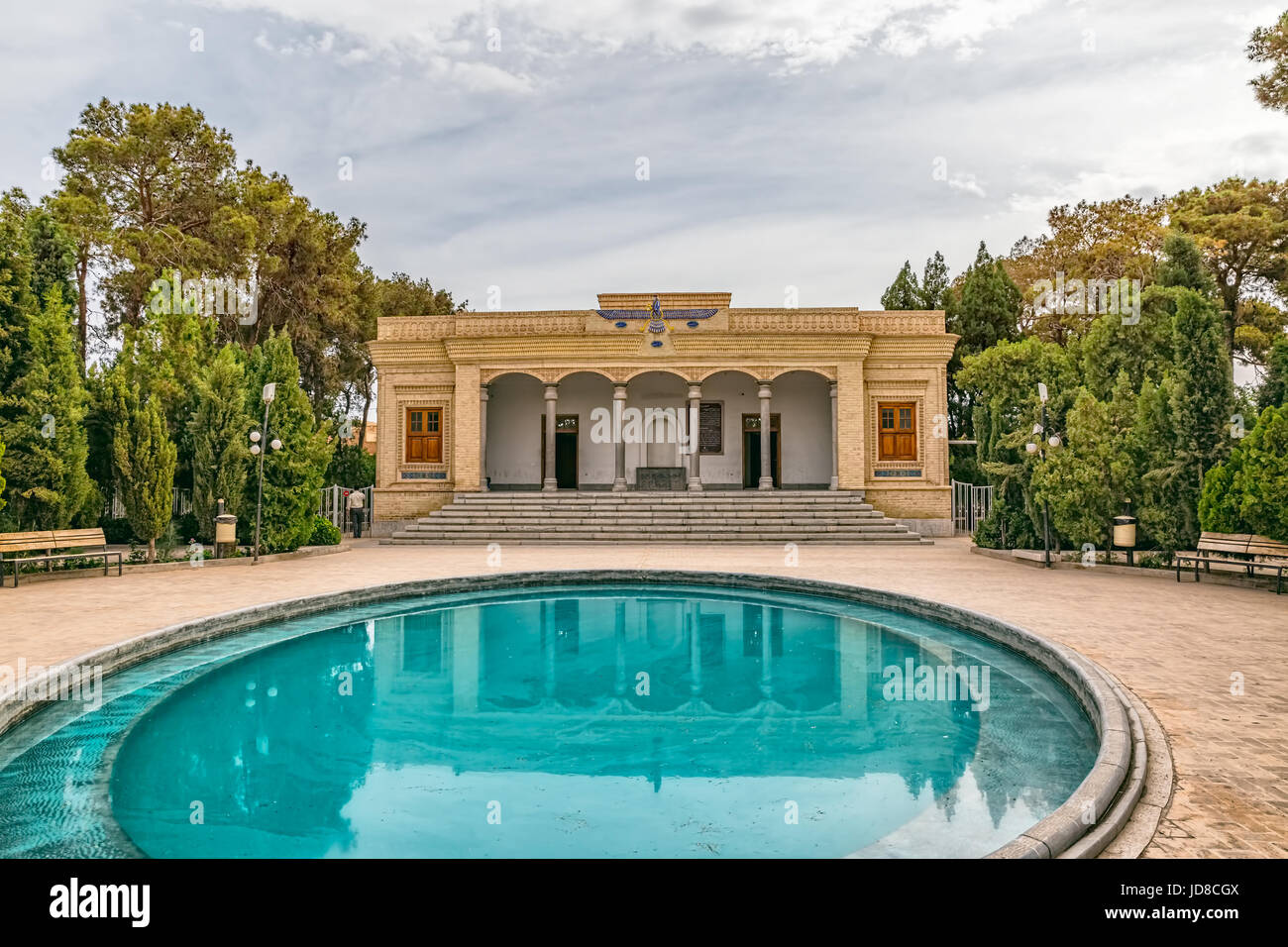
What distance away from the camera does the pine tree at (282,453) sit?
563 inches

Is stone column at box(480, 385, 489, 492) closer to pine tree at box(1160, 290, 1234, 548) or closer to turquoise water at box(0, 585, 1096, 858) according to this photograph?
turquoise water at box(0, 585, 1096, 858)

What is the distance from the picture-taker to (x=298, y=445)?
14695mm

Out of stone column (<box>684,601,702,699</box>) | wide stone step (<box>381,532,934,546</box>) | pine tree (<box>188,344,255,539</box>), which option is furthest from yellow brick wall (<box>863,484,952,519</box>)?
pine tree (<box>188,344,255,539</box>)

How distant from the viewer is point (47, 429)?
12102 millimetres

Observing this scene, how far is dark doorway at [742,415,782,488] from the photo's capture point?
23984 mm

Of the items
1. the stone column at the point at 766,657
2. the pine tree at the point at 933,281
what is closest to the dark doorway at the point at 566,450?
the stone column at the point at 766,657

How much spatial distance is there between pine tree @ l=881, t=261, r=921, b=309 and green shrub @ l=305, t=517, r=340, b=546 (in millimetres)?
22802

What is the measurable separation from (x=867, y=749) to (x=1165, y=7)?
43.5 ft

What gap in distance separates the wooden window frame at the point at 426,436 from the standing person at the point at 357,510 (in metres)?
1.74

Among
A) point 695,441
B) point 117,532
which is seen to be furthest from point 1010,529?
point 117,532

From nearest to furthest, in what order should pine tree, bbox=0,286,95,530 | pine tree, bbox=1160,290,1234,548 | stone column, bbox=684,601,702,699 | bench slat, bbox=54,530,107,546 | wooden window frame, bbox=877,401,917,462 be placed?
stone column, bbox=684,601,702,699, bench slat, bbox=54,530,107,546, pine tree, bbox=1160,290,1234,548, pine tree, bbox=0,286,95,530, wooden window frame, bbox=877,401,917,462

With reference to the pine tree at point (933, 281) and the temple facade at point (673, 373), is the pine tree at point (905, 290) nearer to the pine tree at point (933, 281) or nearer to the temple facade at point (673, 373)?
the pine tree at point (933, 281)

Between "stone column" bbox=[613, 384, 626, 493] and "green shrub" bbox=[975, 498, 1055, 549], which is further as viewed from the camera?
"stone column" bbox=[613, 384, 626, 493]
